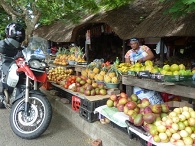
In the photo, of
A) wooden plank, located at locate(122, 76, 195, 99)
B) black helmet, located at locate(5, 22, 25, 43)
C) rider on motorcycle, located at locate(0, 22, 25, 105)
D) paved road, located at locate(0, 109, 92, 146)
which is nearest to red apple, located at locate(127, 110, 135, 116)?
wooden plank, located at locate(122, 76, 195, 99)

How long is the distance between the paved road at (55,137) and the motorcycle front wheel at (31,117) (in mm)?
140

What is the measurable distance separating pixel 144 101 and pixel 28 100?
184 centimetres

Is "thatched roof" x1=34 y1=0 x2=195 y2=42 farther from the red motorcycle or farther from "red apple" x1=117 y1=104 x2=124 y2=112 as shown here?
the red motorcycle

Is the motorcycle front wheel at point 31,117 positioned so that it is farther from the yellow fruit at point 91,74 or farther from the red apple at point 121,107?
the yellow fruit at point 91,74

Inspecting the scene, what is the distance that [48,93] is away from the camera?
19.7ft

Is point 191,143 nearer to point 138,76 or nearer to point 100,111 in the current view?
point 138,76

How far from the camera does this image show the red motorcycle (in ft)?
Result: 11.4

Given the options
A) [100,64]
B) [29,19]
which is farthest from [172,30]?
[29,19]

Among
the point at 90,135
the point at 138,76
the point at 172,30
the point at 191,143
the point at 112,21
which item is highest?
the point at 112,21

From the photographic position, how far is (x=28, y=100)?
3.51 metres

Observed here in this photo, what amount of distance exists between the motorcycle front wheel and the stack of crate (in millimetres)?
702

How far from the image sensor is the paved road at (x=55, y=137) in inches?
137

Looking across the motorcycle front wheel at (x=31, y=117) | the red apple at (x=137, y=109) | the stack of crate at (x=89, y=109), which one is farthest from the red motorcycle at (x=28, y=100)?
the red apple at (x=137, y=109)

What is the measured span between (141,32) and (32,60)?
3.75m
